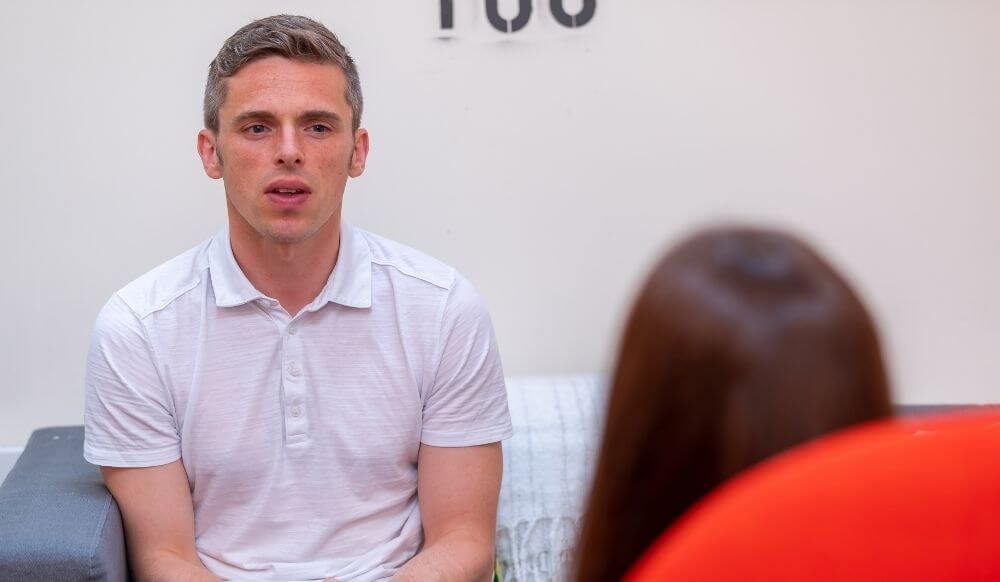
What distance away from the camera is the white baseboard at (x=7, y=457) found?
2287mm

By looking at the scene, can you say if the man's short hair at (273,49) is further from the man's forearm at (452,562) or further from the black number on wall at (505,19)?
the man's forearm at (452,562)

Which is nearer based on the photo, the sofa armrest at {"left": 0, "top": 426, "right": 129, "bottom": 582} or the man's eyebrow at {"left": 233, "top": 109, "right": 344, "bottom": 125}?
the sofa armrest at {"left": 0, "top": 426, "right": 129, "bottom": 582}

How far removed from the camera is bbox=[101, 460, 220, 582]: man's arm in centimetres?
167

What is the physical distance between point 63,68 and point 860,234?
1531 millimetres

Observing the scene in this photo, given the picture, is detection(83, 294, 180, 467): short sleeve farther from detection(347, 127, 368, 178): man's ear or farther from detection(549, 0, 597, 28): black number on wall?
detection(549, 0, 597, 28): black number on wall

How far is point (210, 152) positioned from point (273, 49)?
0.64ft

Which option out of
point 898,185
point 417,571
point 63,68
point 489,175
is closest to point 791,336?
point 417,571

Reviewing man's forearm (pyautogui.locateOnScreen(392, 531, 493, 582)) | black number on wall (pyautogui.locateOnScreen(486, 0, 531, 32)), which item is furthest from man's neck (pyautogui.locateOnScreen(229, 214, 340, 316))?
black number on wall (pyautogui.locateOnScreen(486, 0, 531, 32))

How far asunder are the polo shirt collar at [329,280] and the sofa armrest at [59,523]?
0.35m

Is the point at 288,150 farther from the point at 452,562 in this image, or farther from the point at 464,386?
the point at 452,562

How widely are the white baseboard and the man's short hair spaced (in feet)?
2.99

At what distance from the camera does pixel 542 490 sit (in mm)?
1975

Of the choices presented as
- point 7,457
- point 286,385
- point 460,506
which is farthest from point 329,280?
point 7,457

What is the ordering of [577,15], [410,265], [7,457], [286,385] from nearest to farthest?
[286,385] < [410,265] < [577,15] < [7,457]
